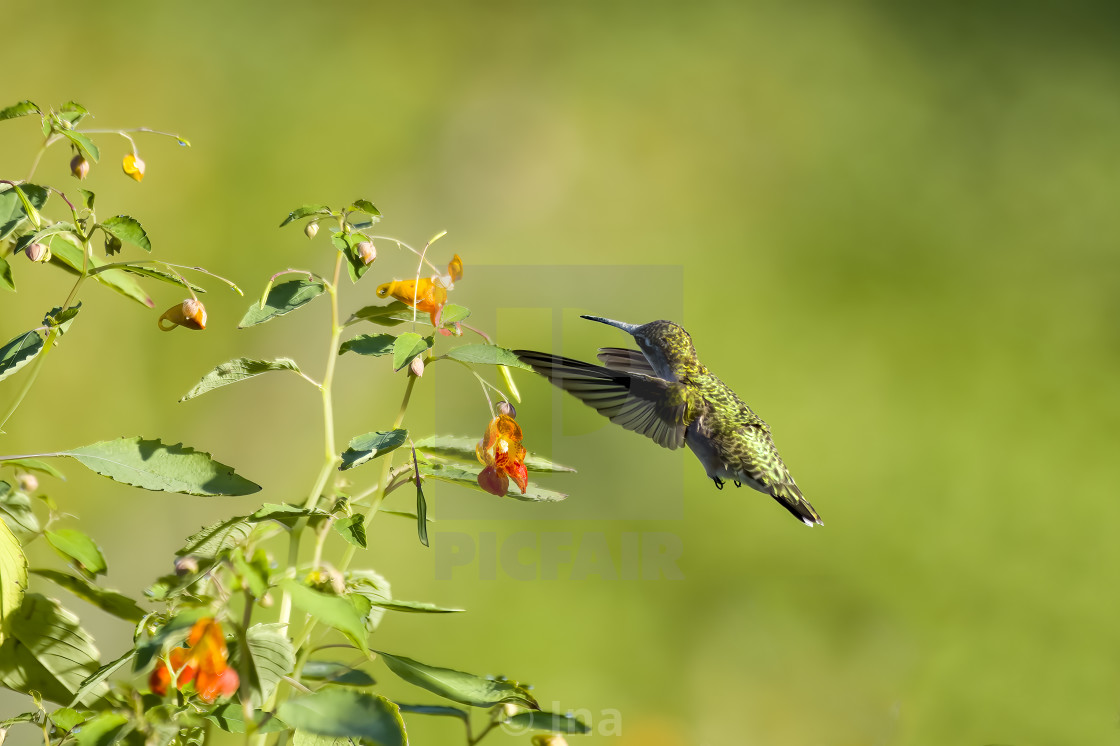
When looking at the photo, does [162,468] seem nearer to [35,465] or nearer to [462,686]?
[35,465]

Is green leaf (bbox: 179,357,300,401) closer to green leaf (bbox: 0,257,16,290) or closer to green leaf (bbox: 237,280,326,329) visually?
green leaf (bbox: 237,280,326,329)

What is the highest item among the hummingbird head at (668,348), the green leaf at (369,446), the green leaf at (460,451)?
the hummingbird head at (668,348)

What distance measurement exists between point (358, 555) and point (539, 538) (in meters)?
0.40

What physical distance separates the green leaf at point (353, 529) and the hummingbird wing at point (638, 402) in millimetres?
235

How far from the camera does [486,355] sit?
1.69ft

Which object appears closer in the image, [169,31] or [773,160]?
[169,31]

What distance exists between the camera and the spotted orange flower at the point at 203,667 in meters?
0.46

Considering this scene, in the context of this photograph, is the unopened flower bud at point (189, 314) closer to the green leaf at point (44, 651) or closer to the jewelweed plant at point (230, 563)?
the jewelweed plant at point (230, 563)

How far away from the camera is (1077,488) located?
87.9 inches

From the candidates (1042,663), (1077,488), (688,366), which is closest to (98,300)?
(688,366)

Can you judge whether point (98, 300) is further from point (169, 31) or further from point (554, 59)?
point (554, 59)

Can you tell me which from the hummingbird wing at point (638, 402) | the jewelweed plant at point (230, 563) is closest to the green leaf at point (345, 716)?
the jewelweed plant at point (230, 563)

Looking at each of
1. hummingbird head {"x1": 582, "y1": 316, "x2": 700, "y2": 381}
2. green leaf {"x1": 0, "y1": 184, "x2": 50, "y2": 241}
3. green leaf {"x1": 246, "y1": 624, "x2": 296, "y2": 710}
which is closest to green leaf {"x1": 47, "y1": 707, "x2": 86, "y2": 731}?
green leaf {"x1": 246, "y1": 624, "x2": 296, "y2": 710}

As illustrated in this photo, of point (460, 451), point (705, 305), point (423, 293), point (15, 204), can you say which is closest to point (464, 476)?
point (460, 451)
